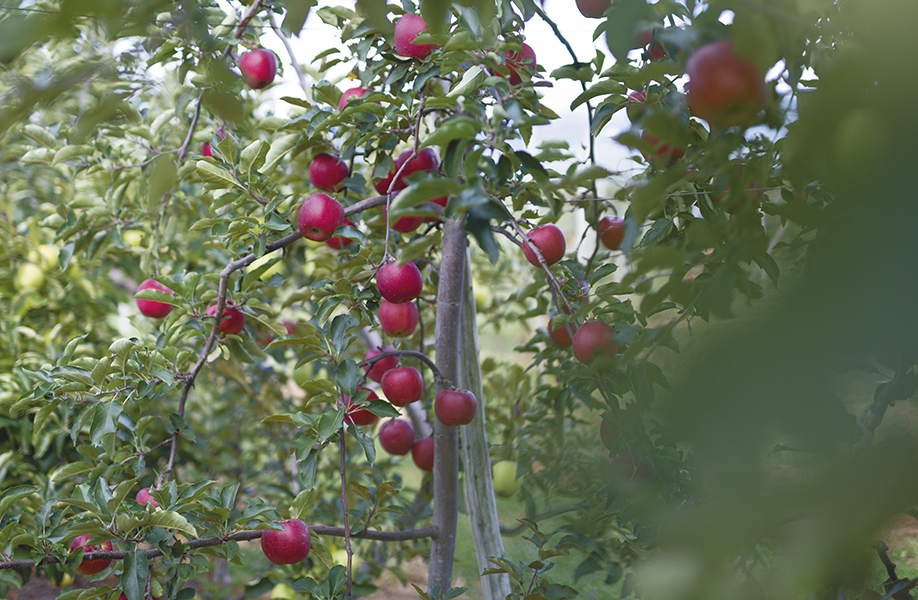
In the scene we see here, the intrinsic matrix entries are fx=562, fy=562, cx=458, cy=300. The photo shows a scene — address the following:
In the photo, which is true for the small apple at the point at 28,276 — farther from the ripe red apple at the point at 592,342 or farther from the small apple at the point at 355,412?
the ripe red apple at the point at 592,342

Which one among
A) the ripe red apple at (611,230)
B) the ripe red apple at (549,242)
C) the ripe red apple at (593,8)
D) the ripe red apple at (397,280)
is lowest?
the ripe red apple at (397,280)

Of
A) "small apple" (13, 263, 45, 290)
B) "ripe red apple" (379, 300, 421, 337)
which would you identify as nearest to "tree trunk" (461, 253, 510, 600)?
"ripe red apple" (379, 300, 421, 337)

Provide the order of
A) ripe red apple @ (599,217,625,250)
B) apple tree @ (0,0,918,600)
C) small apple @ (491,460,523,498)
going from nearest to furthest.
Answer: apple tree @ (0,0,918,600)
ripe red apple @ (599,217,625,250)
small apple @ (491,460,523,498)

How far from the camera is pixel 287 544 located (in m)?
0.87

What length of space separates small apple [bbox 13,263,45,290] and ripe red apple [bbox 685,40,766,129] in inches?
72.1

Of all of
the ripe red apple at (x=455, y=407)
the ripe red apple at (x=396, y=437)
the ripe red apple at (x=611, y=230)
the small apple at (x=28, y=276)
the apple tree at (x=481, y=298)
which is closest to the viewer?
the apple tree at (x=481, y=298)

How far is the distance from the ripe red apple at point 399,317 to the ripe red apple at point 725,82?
0.76 meters

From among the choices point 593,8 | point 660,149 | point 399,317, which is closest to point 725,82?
point 660,149

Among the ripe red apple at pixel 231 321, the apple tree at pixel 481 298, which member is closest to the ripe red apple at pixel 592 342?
the apple tree at pixel 481 298

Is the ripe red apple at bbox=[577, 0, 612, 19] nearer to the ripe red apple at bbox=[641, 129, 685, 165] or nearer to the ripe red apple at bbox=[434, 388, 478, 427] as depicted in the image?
the ripe red apple at bbox=[641, 129, 685, 165]

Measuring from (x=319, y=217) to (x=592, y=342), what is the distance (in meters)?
0.45

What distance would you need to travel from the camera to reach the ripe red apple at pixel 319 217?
869mm

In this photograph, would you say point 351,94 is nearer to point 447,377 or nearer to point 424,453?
point 447,377

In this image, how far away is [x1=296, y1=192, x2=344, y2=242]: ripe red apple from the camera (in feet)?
2.85
